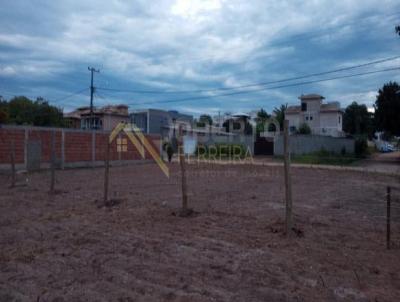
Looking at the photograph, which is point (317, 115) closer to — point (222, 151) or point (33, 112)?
point (222, 151)

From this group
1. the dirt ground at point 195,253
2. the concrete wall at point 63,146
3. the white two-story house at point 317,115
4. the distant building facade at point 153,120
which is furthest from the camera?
the white two-story house at point 317,115

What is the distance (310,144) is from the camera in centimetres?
3362

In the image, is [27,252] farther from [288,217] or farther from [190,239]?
[288,217]

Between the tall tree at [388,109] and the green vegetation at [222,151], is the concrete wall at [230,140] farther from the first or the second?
the tall tree at [388,109]

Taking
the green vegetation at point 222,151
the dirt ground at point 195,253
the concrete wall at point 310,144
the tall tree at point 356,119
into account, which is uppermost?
the tall tree at point 356,119

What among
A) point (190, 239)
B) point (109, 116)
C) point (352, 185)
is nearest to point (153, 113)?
point (109, 116)

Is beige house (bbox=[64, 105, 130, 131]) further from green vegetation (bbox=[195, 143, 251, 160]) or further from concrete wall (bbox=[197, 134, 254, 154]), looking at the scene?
green vegetation (bbox=[195, 143, 251, 160])

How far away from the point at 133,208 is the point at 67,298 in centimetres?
469

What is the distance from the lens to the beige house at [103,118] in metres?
43.0

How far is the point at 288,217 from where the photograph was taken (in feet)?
18.5

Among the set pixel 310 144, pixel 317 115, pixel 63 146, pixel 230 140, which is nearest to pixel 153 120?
pixel 230 140

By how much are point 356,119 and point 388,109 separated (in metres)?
22.5

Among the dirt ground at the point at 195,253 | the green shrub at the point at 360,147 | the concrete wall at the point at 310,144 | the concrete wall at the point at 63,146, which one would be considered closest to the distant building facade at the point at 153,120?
the concrete wall at the point at 310,144

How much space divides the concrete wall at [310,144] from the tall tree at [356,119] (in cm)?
1834
